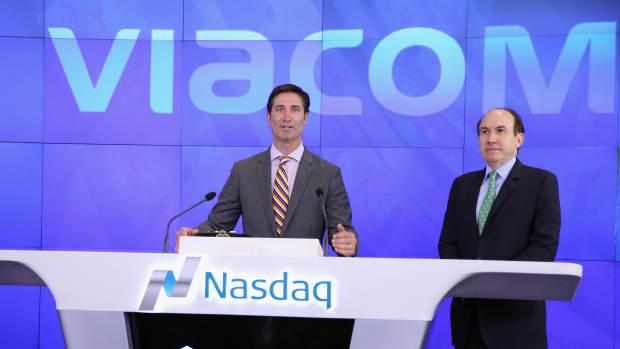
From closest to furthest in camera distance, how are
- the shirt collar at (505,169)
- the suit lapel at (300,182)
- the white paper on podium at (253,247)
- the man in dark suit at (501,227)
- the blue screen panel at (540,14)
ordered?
the white paper on podium at (253,247)
the man in dark suit at (501,227)
the shirt collar at (505,169)
the suit lapel at (300,182)
the blue screen panel at (540,14)

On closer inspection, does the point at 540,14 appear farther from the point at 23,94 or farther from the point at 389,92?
the point at 23,94

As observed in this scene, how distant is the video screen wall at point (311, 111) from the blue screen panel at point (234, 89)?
0.01 meters

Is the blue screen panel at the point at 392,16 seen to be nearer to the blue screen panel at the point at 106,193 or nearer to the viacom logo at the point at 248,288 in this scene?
the blue screen panel at the point at 106,193

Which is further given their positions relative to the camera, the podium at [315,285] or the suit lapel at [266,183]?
the suit lapel at [266,183]

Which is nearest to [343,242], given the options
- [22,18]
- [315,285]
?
[315,285]

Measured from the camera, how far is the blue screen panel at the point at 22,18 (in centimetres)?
437

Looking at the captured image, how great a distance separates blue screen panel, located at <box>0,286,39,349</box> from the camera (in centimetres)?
432

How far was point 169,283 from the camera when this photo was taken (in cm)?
153

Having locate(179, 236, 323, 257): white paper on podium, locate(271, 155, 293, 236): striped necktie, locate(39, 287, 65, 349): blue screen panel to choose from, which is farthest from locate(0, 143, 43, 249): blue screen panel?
locate(179, 236, 323, 257): white paper on podium

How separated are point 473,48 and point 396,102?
68 centimetres

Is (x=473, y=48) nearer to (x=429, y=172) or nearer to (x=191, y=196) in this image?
(x=429, y=172)

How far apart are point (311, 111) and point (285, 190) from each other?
4.80ft

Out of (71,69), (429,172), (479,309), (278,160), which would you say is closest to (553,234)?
(479,309)

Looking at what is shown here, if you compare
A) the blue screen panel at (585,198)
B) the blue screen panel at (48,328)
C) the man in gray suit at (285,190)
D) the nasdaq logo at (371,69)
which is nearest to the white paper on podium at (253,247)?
the man in gray suit at (285,190)
